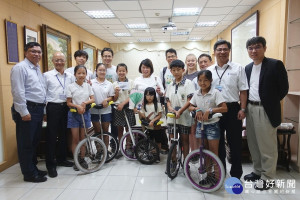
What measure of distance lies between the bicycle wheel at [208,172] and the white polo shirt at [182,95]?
1.31ft

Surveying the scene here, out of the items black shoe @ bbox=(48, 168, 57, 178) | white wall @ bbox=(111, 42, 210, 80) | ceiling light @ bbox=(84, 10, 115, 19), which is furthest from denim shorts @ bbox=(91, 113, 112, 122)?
white wall @ bbox=(111, 42, 210, 80)

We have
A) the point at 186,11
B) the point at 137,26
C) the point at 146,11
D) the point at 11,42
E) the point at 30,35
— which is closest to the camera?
the point at 11,42

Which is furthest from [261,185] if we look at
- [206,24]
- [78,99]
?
[206,24]

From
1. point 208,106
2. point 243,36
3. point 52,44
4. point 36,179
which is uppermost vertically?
point 243,36

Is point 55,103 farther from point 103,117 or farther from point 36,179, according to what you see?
point 36,179

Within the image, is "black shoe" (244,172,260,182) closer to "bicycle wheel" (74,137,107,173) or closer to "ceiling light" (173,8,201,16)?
"bicycle wheel" (74,137,107,173)

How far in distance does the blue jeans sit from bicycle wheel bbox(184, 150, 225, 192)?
1845 mm

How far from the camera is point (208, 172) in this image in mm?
2352

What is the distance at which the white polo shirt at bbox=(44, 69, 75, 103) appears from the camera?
2689 mm

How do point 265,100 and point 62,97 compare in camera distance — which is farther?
point 62,97

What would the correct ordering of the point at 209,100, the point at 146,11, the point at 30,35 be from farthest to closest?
1. the point at 146,11
2. the point at 30,35
3. the point at 209,100

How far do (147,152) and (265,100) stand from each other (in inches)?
66.5

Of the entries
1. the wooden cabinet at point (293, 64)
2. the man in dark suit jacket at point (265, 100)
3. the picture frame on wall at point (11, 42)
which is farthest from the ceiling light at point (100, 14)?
Result: the man in dark suit jacket at point (265, 100)

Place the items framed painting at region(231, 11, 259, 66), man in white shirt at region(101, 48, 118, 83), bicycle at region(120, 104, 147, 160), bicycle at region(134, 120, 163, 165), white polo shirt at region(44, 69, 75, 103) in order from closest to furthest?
white polo shirt at region(44, 69, 75, 103), bicycle at region(134, 120, 163, 165), bicycle at region(120, 104, 147, 160), man in white shirt at region(101, 48, 118, 83), framed painting at region(231, 11, 259, 66)
